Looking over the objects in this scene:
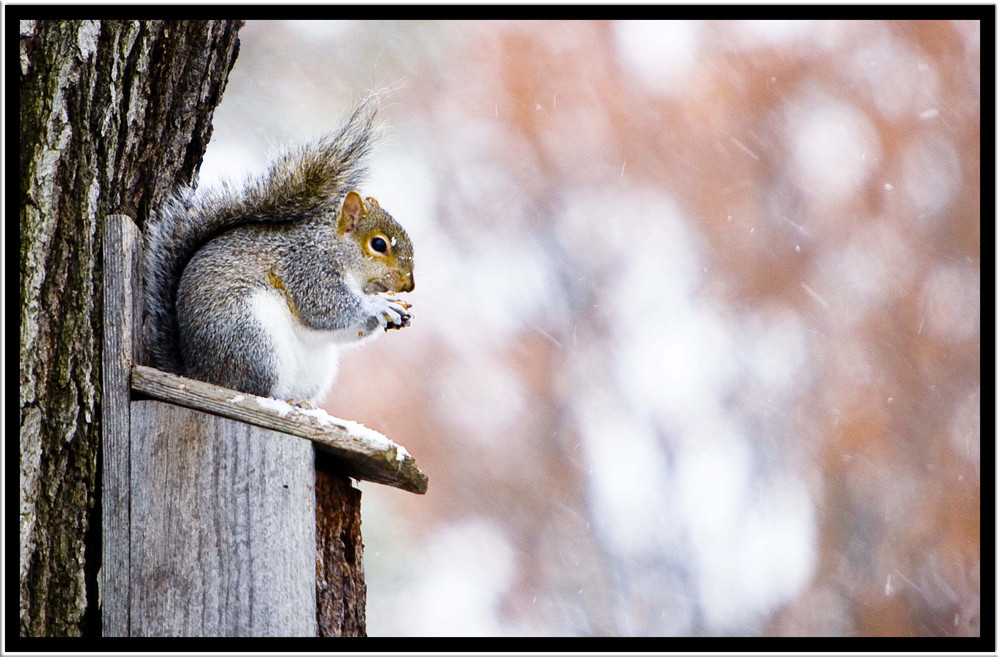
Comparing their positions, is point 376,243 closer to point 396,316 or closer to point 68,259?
point 396,316

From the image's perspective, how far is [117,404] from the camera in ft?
6.95

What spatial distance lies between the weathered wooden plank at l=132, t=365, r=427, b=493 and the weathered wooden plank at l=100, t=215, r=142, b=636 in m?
0.05

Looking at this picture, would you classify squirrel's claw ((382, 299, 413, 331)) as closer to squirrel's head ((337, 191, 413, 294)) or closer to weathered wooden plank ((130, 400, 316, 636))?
squirrel's head ((337, 191, 413, 294))

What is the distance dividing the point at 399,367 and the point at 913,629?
3.17 m

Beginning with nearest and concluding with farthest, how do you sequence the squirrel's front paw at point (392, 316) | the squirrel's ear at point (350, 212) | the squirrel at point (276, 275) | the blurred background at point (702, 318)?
1. the squirrel at point (276, 275)
2. the squirrel's front paw at point (392, 316)
3. the squirrel's ear at point (350, 212)
4. the blurred background at point (702, 318)

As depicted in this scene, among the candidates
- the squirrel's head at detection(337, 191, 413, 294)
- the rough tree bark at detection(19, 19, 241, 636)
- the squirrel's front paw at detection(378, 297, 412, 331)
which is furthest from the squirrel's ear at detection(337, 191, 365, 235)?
the rough tree bark at detection(19, 19, 241, 636)

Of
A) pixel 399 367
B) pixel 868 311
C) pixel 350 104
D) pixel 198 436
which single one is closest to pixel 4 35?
pixel 350 104

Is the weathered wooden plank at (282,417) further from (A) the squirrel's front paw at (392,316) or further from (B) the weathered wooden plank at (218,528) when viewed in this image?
(A) the squirrel's front paw at (392,316)

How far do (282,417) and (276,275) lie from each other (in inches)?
17.5

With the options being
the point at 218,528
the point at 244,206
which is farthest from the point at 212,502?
the point at 244,206

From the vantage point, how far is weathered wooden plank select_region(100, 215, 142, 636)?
206 centimetres

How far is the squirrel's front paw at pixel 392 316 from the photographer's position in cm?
252

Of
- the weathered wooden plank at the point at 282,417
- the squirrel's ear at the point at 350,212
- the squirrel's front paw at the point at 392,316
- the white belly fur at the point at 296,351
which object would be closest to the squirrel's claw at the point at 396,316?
the squirrel's front paw at the point at 392,316

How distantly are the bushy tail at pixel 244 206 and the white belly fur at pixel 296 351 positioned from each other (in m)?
0.20
